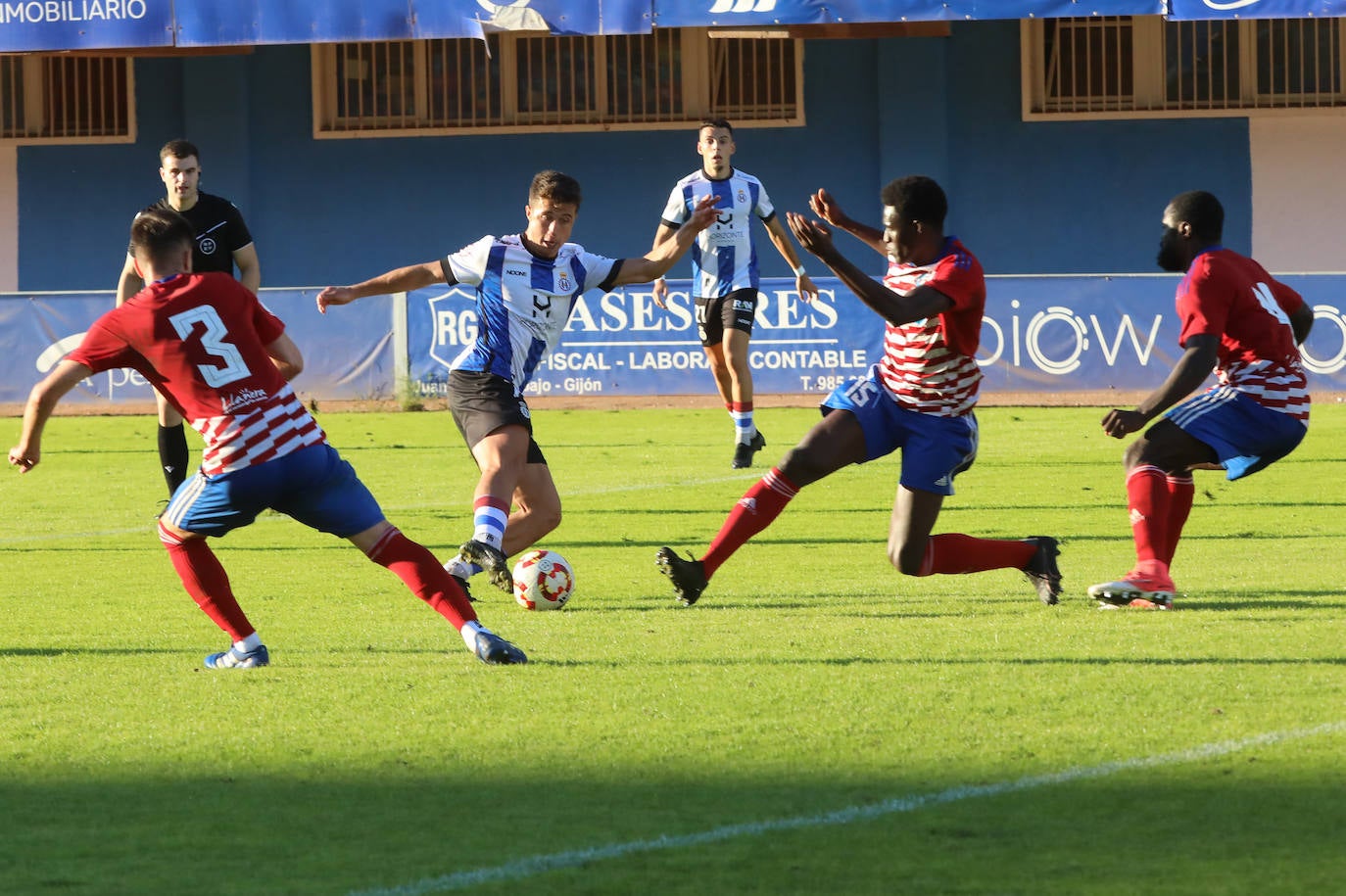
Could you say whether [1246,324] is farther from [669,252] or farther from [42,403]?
[42,403]

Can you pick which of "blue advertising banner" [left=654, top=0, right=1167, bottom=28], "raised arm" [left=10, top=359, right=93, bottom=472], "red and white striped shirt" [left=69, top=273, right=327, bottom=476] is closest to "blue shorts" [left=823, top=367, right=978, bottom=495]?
"red and white striped shirt" [left=69, top=273, right=327, bottom=476]

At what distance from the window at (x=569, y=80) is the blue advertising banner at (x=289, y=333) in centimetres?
730

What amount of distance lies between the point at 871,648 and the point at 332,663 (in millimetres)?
1870

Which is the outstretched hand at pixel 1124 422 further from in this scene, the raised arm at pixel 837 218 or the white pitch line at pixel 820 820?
the white pitch line at pixel 820 820

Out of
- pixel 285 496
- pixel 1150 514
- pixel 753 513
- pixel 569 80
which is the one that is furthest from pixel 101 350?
pixel 569 80

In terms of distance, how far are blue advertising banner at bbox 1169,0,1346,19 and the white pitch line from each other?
19.6 meters

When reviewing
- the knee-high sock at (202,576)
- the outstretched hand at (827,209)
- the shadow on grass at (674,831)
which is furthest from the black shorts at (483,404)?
the shadow on grass at (674,831)

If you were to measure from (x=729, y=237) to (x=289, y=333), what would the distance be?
799 cm

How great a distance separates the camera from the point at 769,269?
27844mm

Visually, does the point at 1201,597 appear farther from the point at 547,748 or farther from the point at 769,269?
the point at 769,269

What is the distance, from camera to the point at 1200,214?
7.40m

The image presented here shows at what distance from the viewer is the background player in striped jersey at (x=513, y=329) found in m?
7.73

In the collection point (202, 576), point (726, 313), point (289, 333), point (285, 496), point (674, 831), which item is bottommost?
point (674, 831)

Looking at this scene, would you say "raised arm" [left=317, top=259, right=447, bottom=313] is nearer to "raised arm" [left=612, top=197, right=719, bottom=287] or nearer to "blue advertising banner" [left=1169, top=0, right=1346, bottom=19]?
"raised arm" [left=612, top=197, right=719, bottom=287]
